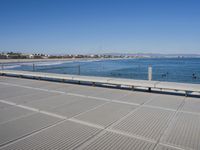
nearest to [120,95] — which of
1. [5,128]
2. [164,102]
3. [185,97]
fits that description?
[164,102]

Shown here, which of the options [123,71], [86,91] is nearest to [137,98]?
[86,91]

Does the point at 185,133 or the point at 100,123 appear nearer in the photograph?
the point at 185,133

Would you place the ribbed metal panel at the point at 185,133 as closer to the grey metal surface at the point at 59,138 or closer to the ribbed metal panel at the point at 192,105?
the ribbed metal panel at the point at 192,105

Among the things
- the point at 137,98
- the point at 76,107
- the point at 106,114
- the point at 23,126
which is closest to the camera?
the point at 23,126

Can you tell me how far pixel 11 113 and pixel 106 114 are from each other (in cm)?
182

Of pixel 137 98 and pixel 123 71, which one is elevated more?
pixel 137 98

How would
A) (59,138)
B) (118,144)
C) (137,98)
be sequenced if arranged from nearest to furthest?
(118,144) → (59,138) → (137,98)

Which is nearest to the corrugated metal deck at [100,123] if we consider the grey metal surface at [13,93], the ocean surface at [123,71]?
the grey metal surface at [13,93]

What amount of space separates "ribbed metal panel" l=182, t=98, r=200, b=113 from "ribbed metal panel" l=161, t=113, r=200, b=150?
42 cm

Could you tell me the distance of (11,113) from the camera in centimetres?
339

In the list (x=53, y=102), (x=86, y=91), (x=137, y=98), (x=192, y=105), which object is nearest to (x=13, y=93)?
(x=53, y=102)

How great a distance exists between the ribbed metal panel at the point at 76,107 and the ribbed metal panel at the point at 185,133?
5.50 ft

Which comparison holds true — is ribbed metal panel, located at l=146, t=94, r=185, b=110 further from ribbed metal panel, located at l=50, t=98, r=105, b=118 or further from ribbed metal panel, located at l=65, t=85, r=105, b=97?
ribbed metal panel, located at l=65, t=85, r=105, b=97

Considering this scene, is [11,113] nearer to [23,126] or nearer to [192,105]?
[23,126]
